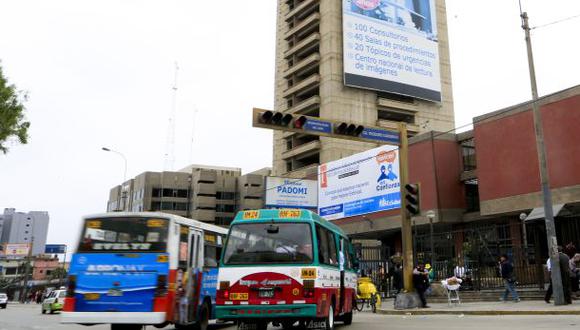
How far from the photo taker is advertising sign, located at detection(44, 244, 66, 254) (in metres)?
106

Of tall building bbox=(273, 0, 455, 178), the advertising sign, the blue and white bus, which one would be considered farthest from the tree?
the advertising sign

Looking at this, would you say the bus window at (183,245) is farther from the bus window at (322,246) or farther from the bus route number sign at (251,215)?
the bus window at (322,246)

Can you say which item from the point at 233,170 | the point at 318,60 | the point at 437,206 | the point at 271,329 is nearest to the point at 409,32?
the point at 318,60

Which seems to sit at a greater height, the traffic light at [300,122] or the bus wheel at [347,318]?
the traffic light at [300,122]

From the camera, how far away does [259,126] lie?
16156 millimetres

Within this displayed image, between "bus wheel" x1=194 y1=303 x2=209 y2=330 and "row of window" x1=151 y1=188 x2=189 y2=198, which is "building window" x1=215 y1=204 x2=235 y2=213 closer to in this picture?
"row of window" x1=151 y1=188 x2=189 y2=198

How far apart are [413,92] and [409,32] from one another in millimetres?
9517

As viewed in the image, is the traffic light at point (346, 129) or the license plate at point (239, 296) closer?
the license plate at point (239, 296)

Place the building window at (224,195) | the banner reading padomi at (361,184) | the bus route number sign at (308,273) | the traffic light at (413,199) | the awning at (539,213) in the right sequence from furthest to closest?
the building window at (224,195) → the banner reading padomi at (361,184) → the awning at (539,213) → the traffic light at (413,199) → the bus route number sign at (308,273)

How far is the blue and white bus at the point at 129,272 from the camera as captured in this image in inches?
443

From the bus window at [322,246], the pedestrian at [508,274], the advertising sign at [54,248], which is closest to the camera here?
the bus window at [322,246]

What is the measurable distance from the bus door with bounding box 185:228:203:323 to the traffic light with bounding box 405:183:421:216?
312 inches

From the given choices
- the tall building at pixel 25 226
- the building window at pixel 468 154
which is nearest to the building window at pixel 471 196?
the building window at pixel 468 154

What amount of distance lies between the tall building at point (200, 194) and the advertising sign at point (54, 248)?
50.7 feet
